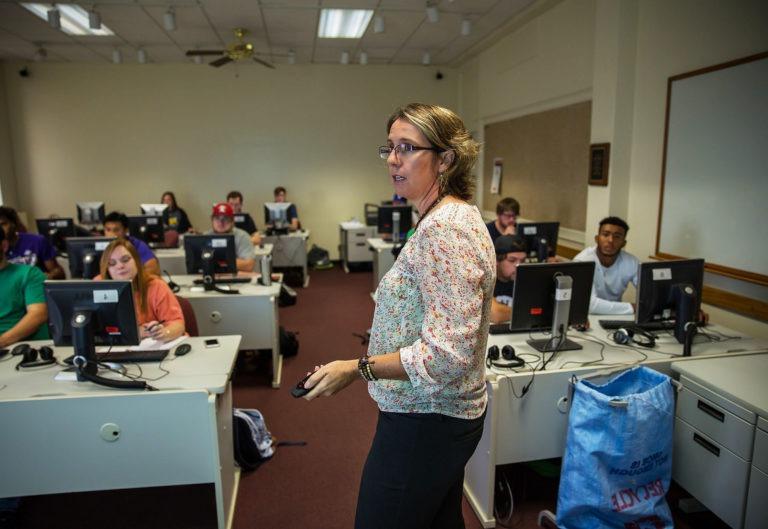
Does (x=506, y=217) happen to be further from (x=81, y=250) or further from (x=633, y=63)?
(x=81, y=250)

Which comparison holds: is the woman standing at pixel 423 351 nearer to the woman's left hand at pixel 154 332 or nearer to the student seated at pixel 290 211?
the woman's left hand at pixel 154 332

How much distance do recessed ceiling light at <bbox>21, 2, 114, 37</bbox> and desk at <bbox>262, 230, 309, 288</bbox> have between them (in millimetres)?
3289

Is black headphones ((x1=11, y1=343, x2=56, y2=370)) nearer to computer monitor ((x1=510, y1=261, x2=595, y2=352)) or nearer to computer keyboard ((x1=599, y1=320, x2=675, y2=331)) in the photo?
computer monitor ((x1=510, y1=261, x2=595, y2=352))

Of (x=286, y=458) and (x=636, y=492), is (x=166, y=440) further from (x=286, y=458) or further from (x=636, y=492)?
(x=636, y=492)

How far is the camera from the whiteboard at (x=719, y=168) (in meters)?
2.99

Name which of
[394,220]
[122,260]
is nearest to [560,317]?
[122,260]

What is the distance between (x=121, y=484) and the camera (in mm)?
2070

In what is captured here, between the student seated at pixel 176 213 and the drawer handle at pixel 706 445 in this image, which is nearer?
the drawer handle at pixel 706 445

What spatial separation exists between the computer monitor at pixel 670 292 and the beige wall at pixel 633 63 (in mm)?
887

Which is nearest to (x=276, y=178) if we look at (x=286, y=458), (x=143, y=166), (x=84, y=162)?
(x=143, y=166)

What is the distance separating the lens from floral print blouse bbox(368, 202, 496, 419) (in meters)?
1.04

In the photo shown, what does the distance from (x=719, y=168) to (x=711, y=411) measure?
1.92 m

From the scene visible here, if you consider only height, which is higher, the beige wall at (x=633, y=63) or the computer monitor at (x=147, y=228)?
the beige wall at (x=633, y=63)

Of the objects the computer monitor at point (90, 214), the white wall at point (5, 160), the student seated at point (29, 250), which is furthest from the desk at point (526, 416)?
the white wall at point (5, 160)
